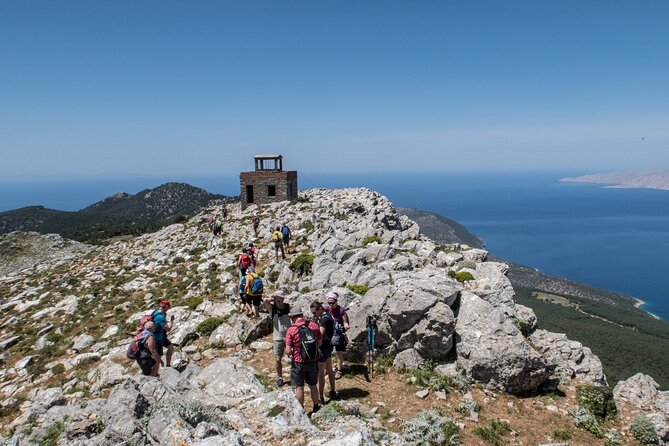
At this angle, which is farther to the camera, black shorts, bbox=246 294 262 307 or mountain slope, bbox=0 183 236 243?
mountain slope, bbox=0 183 236 243

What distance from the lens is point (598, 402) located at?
9.79 metres

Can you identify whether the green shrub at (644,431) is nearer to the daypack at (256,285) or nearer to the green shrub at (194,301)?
the daypack at (256,285)

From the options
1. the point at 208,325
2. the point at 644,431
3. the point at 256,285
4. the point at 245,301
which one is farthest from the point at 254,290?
the point at 644,431

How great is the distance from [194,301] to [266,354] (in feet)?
23.9

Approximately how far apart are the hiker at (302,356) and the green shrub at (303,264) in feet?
32.8

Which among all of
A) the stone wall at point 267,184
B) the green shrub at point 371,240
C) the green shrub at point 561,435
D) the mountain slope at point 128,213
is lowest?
the mountain slope at point 128,213

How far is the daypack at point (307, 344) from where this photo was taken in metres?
8.54

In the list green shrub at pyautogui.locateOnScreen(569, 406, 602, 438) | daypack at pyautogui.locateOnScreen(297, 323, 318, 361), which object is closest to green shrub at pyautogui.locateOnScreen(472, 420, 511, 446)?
green shrub at pyautogui.locateOnScreen(569, 406, 602, 438)

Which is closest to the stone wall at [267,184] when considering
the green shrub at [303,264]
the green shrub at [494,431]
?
the green shrub at [303,264]

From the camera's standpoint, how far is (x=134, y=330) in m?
17.3

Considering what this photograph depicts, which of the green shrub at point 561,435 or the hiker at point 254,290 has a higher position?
the hiker at point 254,290

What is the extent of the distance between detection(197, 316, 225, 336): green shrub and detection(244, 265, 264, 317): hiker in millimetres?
1478

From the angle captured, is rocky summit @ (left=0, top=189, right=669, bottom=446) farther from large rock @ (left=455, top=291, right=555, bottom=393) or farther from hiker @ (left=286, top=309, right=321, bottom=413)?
hiker @ (left=286, top=309, right=321, bottom=413)

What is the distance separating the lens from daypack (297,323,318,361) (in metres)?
8.54
